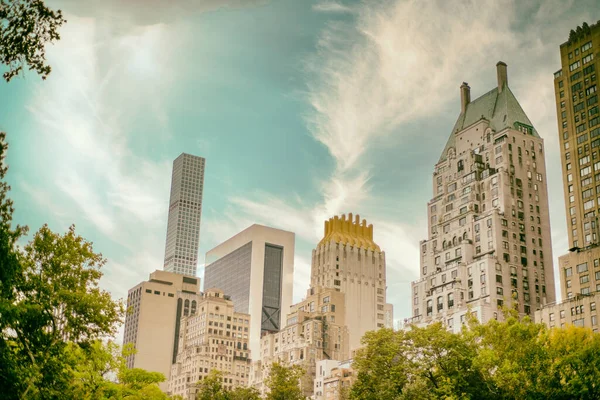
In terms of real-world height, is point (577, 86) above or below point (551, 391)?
above

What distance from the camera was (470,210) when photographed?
148750 mm

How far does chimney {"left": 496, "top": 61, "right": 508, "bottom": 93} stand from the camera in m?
160

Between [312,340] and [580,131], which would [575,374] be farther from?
[312,340]

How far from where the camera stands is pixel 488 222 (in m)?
144

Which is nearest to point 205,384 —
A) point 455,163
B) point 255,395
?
point 255,395

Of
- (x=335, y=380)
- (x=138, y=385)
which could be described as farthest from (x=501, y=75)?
(x=138, y=385)

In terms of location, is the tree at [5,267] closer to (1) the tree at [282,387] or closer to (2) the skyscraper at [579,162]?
(1) the tree at [282,387]

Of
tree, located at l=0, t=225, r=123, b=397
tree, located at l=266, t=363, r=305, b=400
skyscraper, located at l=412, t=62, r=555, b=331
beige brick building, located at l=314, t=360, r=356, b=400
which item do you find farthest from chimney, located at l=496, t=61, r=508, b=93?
tree, located at l=0, t=225, r=123, b=397

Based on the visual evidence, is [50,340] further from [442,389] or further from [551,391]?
[551,391]

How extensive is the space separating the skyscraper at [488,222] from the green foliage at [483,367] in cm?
6341

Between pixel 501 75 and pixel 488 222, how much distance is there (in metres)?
37.2

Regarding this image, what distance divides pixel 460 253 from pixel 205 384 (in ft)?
224

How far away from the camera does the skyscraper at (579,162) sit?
12225 centimetres

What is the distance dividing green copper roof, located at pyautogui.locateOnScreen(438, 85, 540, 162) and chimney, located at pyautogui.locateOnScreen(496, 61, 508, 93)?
3.03ft
